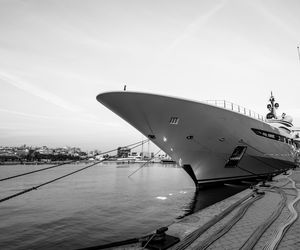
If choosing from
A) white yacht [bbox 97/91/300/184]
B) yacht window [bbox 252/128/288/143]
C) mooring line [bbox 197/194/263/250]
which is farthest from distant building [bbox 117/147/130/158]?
yacht window [bbox 252/128/288/143]

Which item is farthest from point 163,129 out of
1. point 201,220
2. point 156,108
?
point 201,220

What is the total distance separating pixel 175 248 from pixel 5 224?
10.6m

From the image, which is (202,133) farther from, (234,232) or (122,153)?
(234,232)

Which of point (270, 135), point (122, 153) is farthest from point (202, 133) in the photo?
point (270, 135)

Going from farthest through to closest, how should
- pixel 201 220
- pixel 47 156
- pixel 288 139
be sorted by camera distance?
pixel 47 156 → pixel 288 139 → pixel 201 220

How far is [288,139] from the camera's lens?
22688 millimetres

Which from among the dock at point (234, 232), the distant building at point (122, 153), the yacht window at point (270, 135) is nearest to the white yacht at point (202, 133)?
the yacht window at point (270, 135)

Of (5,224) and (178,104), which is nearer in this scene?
(5,224)

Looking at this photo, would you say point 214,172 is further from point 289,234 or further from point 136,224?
point 289,234

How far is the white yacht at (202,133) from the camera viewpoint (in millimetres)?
11758

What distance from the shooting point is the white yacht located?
38.6 feet

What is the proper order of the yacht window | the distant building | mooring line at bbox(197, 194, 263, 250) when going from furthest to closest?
the yacht window < the distant building < mooring line at bbox(197, 194, 263, 250)

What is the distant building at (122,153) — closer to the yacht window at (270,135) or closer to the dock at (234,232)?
the dock at (234,232)

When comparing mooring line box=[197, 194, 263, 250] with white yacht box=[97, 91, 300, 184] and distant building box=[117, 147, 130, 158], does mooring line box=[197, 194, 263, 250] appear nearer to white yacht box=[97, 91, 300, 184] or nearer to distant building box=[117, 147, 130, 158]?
distant building box=[117, 147, 130, 158]
